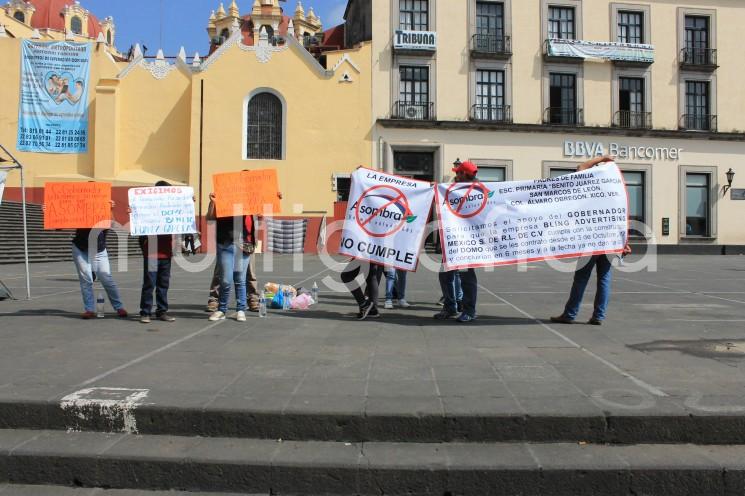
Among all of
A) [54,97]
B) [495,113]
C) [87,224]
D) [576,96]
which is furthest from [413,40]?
[87,224]

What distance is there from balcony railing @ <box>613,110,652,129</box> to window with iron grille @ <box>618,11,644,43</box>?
145 inches

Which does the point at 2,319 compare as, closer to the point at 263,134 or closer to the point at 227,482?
the point at 227,482

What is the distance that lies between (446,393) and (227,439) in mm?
1552

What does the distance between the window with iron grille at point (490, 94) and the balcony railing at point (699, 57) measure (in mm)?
9614

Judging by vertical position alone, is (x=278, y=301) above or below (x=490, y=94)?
below

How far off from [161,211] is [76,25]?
2662 inches

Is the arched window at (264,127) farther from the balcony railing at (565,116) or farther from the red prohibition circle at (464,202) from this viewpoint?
the red prohibition circle at (464,202)

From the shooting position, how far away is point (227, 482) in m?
3.35

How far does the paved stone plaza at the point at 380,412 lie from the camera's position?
3330mm

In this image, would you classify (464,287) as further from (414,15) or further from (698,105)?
(698,105)

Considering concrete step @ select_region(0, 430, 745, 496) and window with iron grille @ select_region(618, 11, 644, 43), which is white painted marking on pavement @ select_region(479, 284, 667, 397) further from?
window with iron grille @ select_region(618, 11, 644, 43)

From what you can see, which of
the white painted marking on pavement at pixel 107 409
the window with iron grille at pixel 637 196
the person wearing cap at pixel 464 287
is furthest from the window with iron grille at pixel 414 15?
the white painted marking on pavement at pixel 107 409

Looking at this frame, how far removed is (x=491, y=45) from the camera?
91.9 ft

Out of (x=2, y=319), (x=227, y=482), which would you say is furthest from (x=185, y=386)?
(x=2, y=319)
